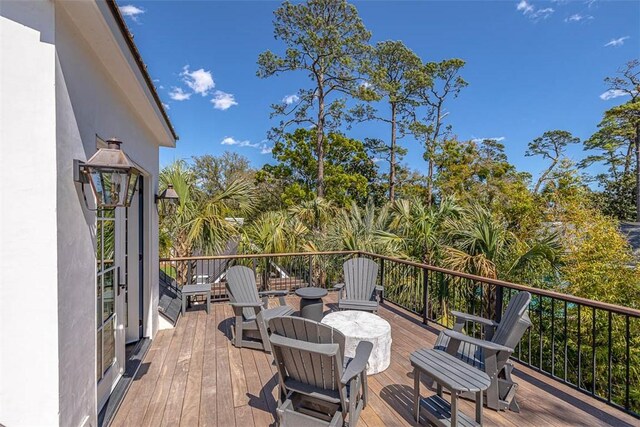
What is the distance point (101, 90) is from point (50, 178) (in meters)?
1.06

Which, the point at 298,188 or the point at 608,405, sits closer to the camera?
the point at 608,405

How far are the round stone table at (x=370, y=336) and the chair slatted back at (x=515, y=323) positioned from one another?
1043mm

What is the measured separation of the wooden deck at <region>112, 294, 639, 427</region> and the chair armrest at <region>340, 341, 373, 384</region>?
60 centimetres

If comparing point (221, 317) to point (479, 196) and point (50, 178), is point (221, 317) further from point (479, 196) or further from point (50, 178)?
point (479, 196)

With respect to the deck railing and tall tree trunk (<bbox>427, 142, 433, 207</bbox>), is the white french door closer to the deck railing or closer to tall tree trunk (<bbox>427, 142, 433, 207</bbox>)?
the deck railing

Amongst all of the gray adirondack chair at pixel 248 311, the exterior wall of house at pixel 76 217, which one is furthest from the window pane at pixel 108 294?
the gray adirondack chair at pixel 248 311

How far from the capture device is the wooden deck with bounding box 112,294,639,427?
2.44 m

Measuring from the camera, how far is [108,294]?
2.68 metres

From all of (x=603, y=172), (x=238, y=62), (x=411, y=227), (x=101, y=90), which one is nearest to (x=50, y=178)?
(x=101, y=90)

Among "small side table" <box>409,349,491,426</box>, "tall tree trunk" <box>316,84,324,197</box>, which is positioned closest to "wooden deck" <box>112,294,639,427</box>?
"small side table" <box>409,349,491,426</box>

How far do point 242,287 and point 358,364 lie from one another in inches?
96.1

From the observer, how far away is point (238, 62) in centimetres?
1309

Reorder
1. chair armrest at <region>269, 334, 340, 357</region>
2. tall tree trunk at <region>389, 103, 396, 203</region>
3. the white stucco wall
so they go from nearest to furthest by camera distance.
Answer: the white stucco wall, chair armrest at <region>269, 334, 340, 357</region>, tall tree trunk at <region>389, 103, 396, 203</region>

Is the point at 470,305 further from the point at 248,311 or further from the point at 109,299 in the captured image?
the point at 109,299
